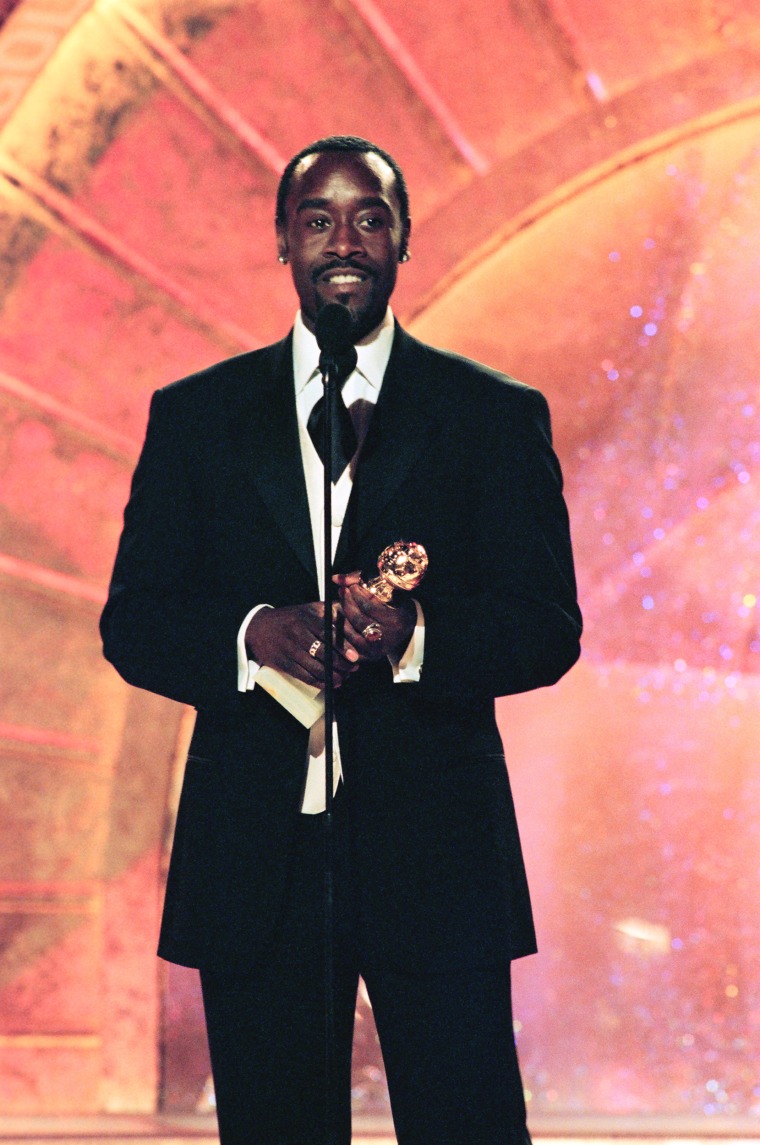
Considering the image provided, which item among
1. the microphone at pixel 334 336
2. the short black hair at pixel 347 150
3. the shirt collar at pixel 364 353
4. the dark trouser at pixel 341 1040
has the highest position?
the short black hair at pixel 347 150

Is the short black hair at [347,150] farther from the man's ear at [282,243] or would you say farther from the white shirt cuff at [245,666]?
the white shirt cuff at [245,666]

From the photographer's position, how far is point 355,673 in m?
1.40

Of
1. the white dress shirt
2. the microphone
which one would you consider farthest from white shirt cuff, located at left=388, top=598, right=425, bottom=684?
the microphone

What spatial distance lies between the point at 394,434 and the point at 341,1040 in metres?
0.57

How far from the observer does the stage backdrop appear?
8.82ft

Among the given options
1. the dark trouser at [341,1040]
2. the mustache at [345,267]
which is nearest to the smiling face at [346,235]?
the mustache at [345,267]

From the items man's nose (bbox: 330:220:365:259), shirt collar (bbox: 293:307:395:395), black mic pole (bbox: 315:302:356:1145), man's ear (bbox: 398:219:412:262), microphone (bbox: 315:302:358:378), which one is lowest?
black mic pole (bbox: 315:302:356:1145)

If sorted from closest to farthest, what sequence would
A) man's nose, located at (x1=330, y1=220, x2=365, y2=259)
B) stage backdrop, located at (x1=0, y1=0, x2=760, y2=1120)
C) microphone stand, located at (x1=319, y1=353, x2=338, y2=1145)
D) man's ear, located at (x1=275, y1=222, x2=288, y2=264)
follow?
microphone stand, located at (x1=319, y1=353, x2=338, y2=1145)
man's nose, located at (x1=330, y1=220, x2=365, y2=259)
man's ear, located at (x1=275, y1=222, x2=288, y2=264)
stage backdrop, located at (x1=0, y1=0, x2=760, y2=1120)

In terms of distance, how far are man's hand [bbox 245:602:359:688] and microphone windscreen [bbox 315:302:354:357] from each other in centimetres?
23

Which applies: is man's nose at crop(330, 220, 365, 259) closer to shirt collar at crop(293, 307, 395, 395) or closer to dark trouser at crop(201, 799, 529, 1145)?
shirt collar at crop(293, 307, 395, 395)

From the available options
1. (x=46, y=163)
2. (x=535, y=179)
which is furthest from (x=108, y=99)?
(x=535, y=179)

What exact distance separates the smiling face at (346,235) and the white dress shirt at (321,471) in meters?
0.03

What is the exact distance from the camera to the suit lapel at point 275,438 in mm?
1407

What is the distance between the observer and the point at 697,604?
9.04ft
